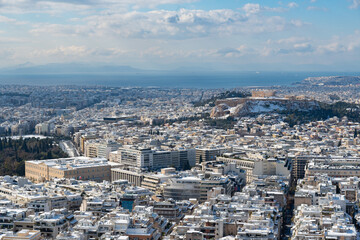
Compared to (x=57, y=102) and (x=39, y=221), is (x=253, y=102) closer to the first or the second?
(x=57, y=102)

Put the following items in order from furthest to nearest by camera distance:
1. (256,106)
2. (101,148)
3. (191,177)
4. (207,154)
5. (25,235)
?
1. (256,106)
2. (101,148)
3. (207,154)
4. (191,177)
5. (25,235)

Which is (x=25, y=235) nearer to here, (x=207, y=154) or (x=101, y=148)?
(x=207, y=154)

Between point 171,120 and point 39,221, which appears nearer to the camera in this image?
point 39,221

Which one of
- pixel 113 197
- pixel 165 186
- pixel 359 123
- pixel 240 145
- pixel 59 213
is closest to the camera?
pixel 59 213

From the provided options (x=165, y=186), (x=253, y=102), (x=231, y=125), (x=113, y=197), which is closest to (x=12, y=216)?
(x=113, y=197)

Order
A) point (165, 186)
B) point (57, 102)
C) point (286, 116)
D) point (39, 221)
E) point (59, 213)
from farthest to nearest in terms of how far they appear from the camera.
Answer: point (57, 102) → point (286, 116) → point (165, 186) → point (59, 213) → point (39, 221)

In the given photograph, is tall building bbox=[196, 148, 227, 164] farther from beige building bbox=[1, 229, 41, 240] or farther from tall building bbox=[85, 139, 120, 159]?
beige building bbox=[1, 229, 41, 240]

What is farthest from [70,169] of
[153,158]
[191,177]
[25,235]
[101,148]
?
[25,235]
